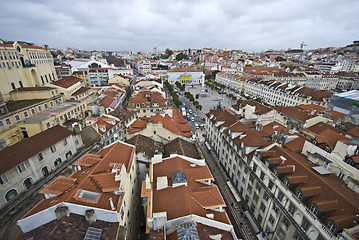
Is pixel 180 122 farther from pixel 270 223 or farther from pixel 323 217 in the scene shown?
pixel 323 217

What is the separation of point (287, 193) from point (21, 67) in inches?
3485

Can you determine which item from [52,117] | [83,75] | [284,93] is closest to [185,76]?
[83,75]

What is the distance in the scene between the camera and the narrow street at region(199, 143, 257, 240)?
28130mm

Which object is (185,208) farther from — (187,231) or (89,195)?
(89,195)

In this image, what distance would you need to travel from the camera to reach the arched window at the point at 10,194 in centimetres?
2302

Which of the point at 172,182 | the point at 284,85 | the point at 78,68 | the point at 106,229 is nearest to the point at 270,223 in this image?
the point at 172,182

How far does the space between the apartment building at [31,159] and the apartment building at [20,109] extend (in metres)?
10.5

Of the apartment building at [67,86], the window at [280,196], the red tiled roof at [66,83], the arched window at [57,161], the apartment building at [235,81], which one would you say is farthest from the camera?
the apartment building at [235,81]

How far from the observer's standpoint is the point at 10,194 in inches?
923

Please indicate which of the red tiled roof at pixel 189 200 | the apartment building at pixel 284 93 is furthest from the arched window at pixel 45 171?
the apartment building at pixel 284 93

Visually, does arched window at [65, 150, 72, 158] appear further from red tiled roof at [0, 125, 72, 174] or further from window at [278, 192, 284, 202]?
window at [278, 192, 284, 202]

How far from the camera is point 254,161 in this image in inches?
1141

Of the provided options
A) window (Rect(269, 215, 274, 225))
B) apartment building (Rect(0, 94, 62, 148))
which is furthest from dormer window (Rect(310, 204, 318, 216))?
apartment building (Rect(0, 94, 62, 148))

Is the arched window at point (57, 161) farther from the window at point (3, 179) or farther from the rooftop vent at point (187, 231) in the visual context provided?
the rooftop vent at point (187, 231)
